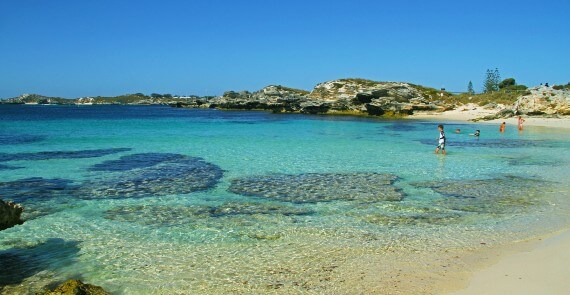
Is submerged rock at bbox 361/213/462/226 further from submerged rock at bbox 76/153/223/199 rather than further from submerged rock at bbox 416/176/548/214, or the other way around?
submerged rock at bbox 76/153/223/199

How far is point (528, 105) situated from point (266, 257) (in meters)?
63.5

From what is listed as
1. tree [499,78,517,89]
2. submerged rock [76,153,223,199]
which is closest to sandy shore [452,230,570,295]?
submerged rock [76,153,223,199]

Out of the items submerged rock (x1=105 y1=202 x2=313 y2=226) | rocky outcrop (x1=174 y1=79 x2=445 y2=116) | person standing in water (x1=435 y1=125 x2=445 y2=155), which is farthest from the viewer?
rocky outcrop (x1=174 y1=79 x2=445 y2=116)

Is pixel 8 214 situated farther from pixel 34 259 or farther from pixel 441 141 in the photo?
pixel 441 141

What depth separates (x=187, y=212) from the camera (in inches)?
469

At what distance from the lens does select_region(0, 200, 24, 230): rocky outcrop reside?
7.52m

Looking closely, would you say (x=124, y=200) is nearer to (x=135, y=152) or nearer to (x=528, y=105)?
(x=135, y=152)

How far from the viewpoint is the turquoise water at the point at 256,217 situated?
25.5ft

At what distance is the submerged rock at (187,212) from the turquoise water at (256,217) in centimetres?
6

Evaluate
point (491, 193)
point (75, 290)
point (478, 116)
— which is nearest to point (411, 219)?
point (491, 193)

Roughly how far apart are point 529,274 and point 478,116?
64906 mm

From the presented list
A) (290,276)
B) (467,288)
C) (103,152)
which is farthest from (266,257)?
(103,152)

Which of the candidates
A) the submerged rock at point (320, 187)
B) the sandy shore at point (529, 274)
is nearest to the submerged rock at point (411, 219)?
the submerged rock at point (320, 187)

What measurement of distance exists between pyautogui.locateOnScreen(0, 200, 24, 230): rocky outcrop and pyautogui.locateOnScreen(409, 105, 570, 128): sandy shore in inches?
2127
